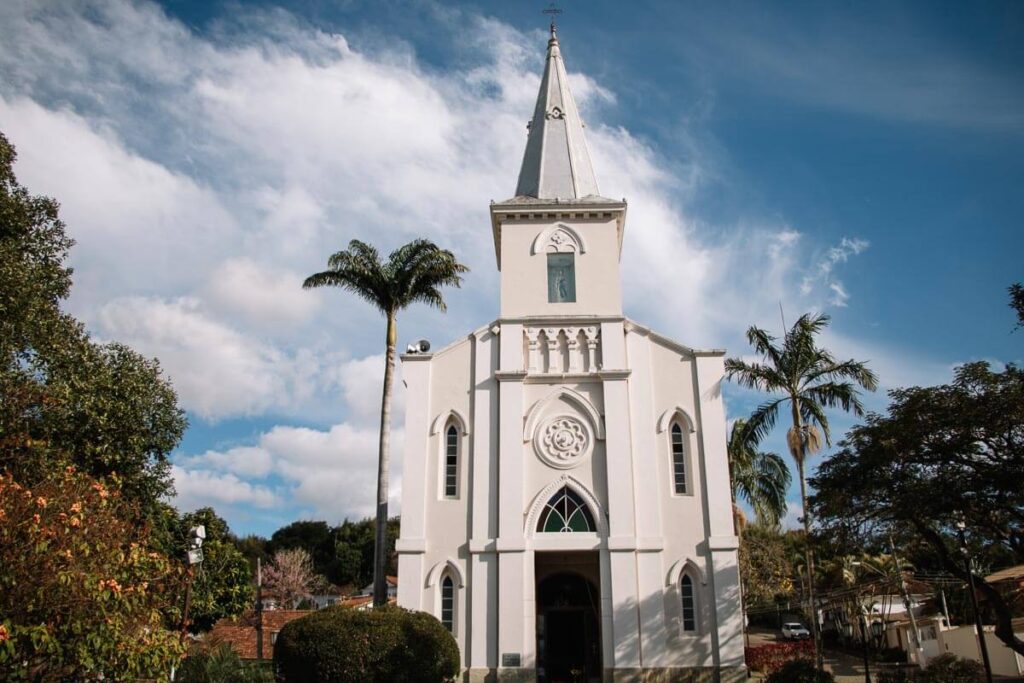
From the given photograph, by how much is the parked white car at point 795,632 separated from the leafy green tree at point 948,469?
26.3m

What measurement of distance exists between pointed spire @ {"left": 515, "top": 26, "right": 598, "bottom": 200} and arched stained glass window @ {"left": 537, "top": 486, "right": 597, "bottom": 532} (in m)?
10.0

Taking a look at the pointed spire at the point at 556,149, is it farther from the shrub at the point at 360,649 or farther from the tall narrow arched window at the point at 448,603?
the shrub at the point at 360,649

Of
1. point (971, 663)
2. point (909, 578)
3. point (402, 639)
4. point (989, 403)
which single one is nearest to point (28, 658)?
point (402, 639)

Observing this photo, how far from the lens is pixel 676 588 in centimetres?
2158

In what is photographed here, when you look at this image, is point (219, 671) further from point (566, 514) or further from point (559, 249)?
point (559, 249)

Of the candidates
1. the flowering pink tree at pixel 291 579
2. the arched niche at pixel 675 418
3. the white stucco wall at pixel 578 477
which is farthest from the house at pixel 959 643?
the flowering pink tree at pixel 291 579

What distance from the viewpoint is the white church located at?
2125 cm

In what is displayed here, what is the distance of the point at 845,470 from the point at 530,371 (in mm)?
9058

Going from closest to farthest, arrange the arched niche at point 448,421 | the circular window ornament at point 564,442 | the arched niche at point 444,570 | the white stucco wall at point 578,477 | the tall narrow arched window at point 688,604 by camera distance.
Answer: the white stucco wall at point 578,477 < the tall narrow arched window at point 688,604 < the arched niche at point 444,570 < the circular window ornament at point 564,442 < the arched niche at point 448,421

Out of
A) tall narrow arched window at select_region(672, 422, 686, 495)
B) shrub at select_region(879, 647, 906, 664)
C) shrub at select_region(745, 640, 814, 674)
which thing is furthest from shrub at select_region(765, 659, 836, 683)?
shrub at select_region(879, 647, 906, 664)

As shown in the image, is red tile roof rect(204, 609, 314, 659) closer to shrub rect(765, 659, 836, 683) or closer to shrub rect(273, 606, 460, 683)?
shrub rect(273, 606, 460, 683)

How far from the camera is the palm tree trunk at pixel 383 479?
80.2ft

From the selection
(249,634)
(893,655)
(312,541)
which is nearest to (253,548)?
(312,541)

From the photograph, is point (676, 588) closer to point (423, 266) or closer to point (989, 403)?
point (989, 403)
